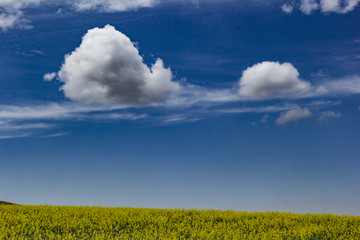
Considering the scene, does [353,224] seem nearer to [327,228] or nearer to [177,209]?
[327,228]

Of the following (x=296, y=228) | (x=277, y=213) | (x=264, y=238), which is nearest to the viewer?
(x=264, y=238)

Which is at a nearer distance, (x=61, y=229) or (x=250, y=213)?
(x=61, y=229)

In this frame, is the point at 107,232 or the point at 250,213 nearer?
the point at 107,232

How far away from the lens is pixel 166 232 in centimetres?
1378

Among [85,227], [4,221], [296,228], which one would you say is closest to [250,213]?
[296,228]

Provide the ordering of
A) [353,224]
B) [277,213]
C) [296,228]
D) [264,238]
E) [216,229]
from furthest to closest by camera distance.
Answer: [277,213] → [353,224] → [296,228] → [216,229] → [264,238]

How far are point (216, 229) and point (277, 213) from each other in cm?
506

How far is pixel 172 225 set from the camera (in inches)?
568

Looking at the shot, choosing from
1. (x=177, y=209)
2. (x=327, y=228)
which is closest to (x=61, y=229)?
(x=177, y=209)

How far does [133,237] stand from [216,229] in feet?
11.0

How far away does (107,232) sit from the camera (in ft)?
43.0

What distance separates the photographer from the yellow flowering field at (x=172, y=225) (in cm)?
1309

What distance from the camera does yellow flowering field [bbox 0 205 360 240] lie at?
515 inches

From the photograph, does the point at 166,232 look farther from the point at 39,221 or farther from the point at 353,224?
the point at 353,224
